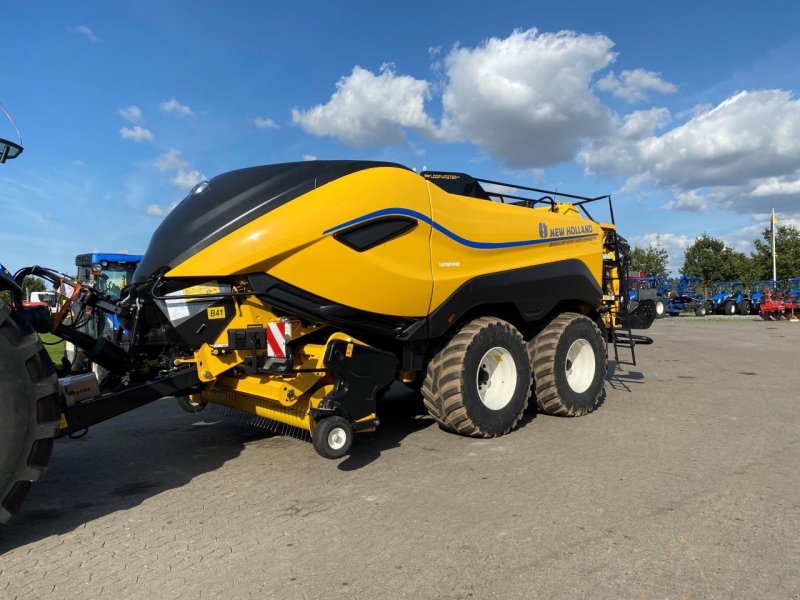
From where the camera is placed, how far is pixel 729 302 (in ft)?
103

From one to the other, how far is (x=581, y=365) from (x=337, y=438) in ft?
12.2

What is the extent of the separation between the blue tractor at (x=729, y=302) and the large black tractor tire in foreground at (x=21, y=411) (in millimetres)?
34973

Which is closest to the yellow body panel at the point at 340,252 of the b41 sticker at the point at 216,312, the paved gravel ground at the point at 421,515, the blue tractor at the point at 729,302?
the b41 sticker at the point at 216,312

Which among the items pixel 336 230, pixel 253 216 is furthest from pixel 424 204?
pixel 253 216

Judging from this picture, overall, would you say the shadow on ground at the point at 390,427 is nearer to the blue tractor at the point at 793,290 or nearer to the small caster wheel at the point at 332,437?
the small caster wheel at the point at 332,437

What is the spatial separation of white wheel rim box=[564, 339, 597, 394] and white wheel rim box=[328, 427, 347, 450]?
11.1 ft

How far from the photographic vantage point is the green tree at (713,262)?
47656 millimetres

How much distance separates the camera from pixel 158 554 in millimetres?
3123

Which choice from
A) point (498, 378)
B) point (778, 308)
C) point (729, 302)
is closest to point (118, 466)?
point (498, 378)

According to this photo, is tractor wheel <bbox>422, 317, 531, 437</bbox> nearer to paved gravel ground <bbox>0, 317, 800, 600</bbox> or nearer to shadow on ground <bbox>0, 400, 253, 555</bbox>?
paved gravel ground <bbox>0, 317, 800, 600</bbox>

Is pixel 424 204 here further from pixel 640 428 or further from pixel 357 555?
pixel 640 428

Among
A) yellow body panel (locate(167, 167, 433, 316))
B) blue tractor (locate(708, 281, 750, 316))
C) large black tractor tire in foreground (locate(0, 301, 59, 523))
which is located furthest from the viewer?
blue tractor (locate(708, 281, 750, 316))

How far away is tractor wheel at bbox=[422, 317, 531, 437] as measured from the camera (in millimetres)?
5195

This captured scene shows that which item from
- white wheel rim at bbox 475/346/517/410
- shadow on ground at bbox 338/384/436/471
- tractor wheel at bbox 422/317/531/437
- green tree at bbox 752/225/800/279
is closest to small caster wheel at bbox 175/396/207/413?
shadow on ground at bbox 338/384/436/471
